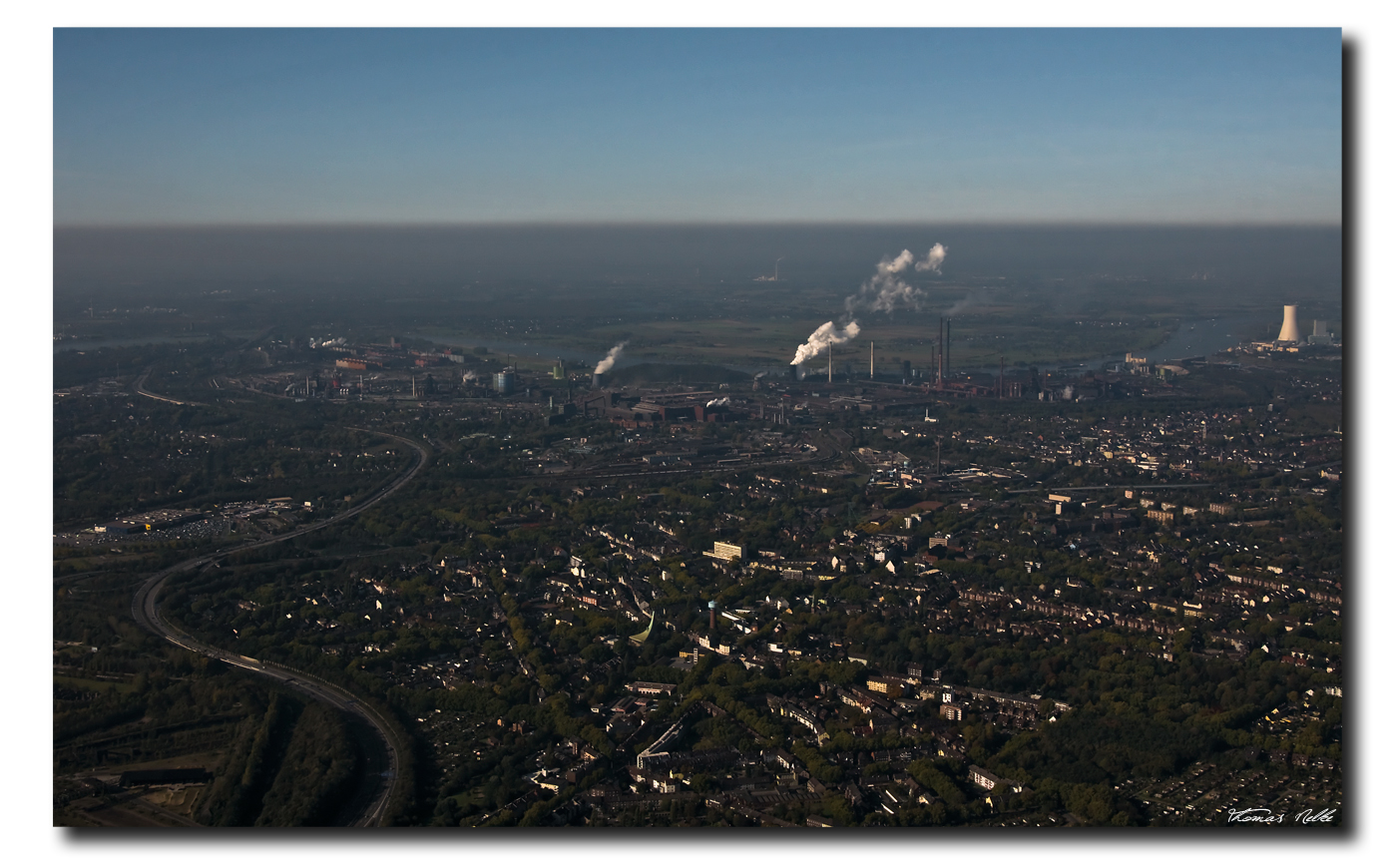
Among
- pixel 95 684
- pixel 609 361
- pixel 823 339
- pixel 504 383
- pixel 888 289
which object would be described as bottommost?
pixel 95 684

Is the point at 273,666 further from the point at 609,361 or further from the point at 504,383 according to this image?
the point at 609,361

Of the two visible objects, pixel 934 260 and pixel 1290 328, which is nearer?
pixel 1290 328

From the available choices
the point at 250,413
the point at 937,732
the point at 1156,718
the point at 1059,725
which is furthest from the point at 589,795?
the point at 250,413

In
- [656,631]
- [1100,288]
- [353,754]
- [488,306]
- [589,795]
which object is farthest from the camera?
[488,306]

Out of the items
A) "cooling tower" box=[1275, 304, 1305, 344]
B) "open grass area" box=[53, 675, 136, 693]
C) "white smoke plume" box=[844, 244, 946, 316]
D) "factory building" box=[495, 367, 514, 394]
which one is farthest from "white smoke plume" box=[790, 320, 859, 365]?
"open grass area" box=[53, 675, 136, 693]

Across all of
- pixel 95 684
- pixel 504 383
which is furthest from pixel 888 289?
pixel 95 684

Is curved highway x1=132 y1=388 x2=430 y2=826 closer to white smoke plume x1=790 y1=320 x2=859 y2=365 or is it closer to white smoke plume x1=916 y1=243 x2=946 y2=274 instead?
white smoke plume x1=916 y1=243 x2=946 y2=274

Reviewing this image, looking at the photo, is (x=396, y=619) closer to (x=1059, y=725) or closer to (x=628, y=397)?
(x=1059, y=725)
